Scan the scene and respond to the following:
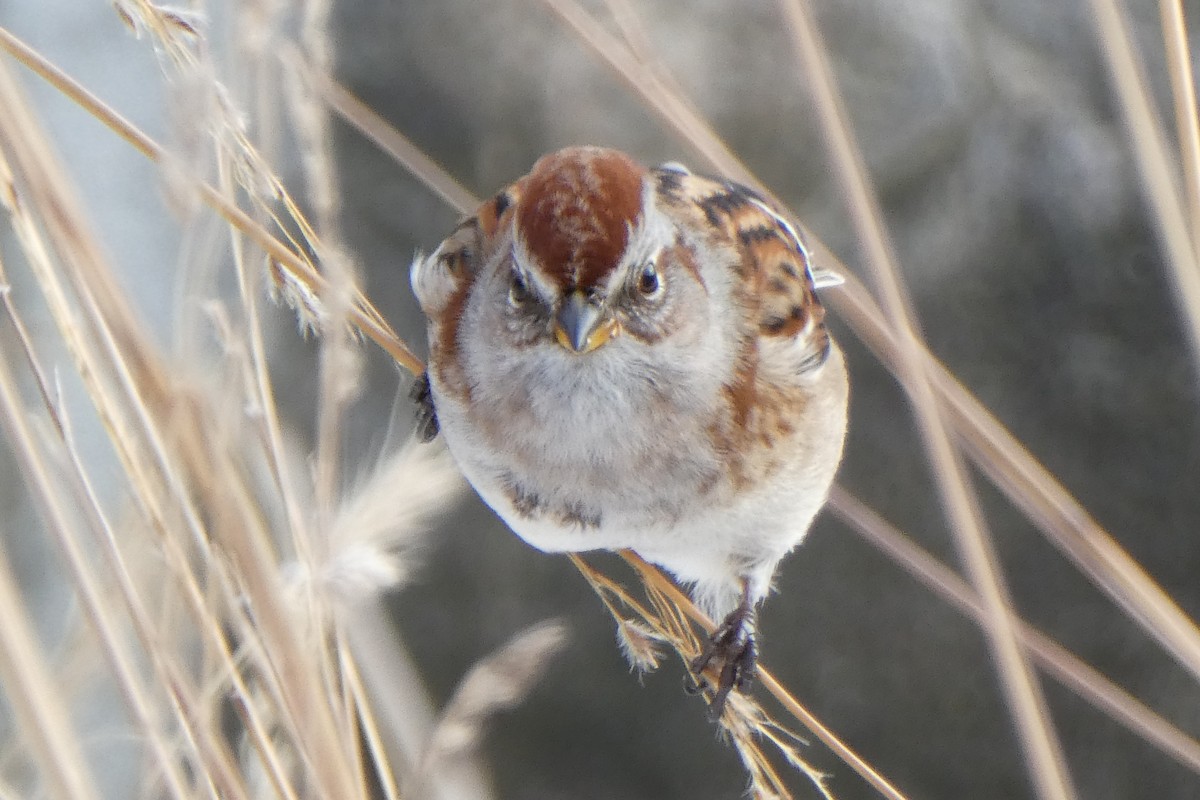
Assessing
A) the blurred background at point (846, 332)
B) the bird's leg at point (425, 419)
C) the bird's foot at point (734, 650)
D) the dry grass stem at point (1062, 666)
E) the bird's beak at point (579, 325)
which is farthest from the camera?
the blurred background at point (846, 332)

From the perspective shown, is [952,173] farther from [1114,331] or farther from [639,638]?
[639,638]

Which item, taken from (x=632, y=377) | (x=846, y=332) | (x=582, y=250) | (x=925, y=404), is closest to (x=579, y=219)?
(x=582, y=250)

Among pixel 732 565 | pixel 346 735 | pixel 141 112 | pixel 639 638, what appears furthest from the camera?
pixel 141 112

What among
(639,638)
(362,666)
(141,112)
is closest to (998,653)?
(639,638)

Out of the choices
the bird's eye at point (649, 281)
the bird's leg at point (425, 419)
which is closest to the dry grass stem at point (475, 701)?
the bird's eye at point (649, 281)

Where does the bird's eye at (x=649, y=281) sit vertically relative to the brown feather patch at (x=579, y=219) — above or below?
below

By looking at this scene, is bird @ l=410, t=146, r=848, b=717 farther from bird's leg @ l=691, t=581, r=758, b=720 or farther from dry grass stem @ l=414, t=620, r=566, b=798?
A: dry grass stem @ l=414, t=620, r=566, b=798

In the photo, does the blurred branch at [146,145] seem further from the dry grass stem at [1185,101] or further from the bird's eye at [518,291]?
the dry grass stem at [1185,101]
